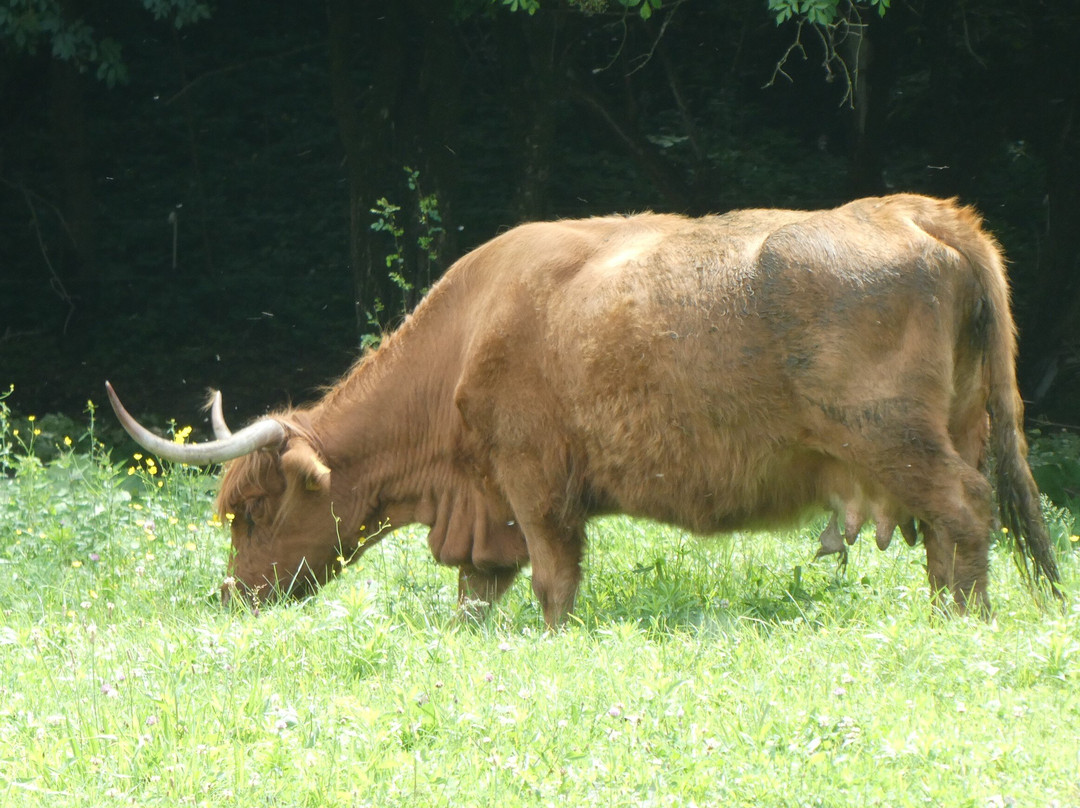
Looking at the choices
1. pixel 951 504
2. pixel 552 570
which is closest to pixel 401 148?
pixel 552 570

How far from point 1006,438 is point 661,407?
1.33 m

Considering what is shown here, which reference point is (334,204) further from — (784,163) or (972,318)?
(972,318)

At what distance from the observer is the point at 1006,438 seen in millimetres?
4969

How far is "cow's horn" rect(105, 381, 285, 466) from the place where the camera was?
546cm

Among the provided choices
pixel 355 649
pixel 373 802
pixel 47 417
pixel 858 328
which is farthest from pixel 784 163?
pixel 373 802

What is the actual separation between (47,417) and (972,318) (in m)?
7.96

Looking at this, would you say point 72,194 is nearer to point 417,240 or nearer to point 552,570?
point 417,240

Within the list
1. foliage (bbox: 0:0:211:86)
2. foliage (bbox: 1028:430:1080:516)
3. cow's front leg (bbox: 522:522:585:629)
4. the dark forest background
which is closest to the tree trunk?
the dark forest background

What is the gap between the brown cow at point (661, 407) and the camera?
4770mm

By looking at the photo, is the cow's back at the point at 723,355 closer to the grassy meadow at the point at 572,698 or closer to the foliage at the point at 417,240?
the grassy meadow at the point at 572,698

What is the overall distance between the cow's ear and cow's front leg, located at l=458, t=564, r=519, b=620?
760 mm

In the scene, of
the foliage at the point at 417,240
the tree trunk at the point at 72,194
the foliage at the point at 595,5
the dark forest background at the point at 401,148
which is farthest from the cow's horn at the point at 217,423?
the tree trunk at the point at 72,194

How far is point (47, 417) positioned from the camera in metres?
10.5

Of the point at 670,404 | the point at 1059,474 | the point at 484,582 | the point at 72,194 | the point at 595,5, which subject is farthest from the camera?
the point at 72,194
